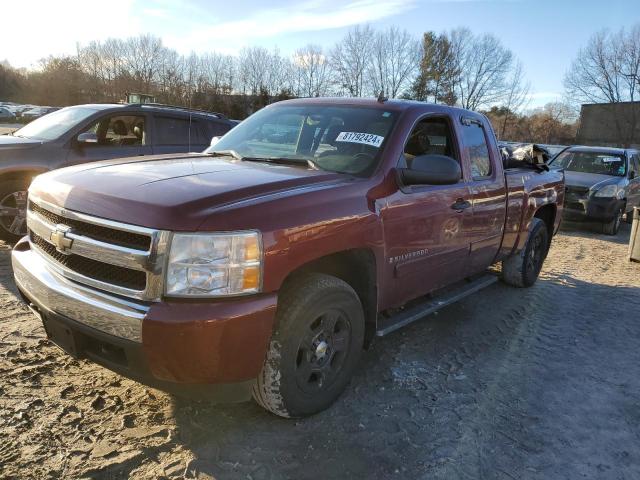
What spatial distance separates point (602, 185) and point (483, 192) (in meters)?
A: 7.75

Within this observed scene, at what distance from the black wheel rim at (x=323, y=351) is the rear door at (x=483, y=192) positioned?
1.66 metres

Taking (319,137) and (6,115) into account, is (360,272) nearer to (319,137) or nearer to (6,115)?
(319,137)

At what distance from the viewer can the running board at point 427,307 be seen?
3.36 metres

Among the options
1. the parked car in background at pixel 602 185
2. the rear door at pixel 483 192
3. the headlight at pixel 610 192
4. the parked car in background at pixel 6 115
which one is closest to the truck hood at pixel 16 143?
the rear door at pixel 483 192

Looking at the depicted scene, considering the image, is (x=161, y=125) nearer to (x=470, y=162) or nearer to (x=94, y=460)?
(x=470, y=162)

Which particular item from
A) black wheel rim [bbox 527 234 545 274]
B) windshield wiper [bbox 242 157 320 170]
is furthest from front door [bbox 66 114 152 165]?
black wheel rim [bbox 527 234 545 274]

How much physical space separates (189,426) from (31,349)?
5.08 ft

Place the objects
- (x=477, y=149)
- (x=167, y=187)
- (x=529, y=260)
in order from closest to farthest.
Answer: (x=167, y=187) < (x=477, y=149) < (x=529, y=260)

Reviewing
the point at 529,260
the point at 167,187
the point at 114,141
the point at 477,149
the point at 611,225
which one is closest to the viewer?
the point at 167,187

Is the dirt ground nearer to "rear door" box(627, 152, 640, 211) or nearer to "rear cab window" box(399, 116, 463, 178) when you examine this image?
"rear cab window" box(399, 116, 463, 178)

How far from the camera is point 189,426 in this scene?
2768mm

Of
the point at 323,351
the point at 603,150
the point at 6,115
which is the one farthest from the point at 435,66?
the point at 323,351

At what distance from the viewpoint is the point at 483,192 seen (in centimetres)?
417

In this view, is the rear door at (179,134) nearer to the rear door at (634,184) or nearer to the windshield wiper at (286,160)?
the windshield wiper at (286,160)
